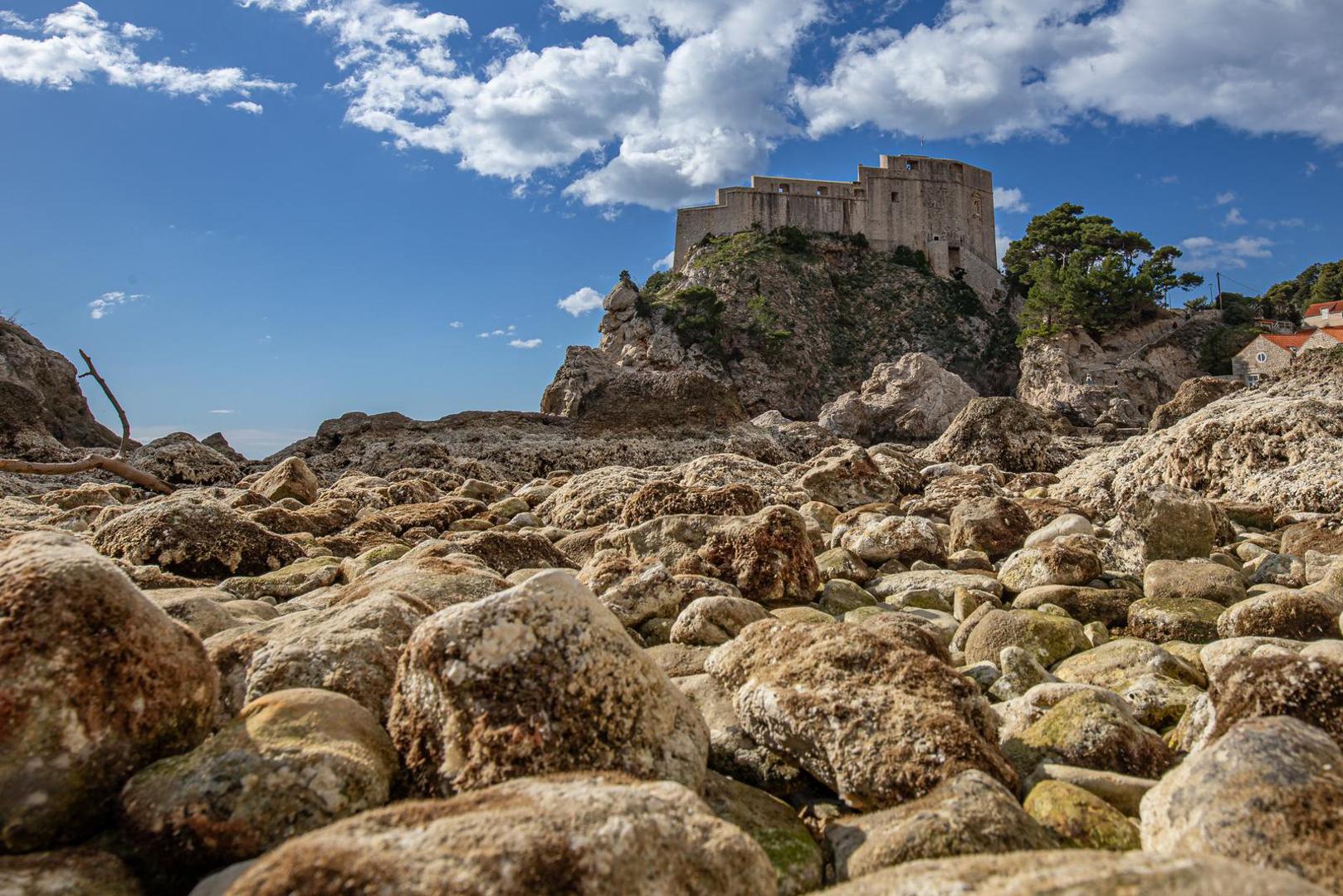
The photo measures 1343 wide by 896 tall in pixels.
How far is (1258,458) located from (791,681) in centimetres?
948

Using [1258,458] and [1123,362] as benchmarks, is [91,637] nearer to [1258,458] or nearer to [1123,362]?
[1258,458]

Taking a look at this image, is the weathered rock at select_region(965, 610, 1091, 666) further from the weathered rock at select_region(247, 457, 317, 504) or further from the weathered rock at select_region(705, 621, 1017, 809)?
the weathered rock at select_region(247, 457, 317, 504)

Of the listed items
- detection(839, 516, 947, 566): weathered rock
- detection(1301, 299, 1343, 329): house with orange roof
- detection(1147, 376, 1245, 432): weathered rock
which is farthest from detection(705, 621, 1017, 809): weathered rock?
detection(1301, 299, 1343, 329): house with orange roof

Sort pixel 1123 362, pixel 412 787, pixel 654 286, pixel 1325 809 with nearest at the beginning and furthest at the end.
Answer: pixel 1325 809 → pixel 412 787 → pixel 1123 362 → pixel 654 286

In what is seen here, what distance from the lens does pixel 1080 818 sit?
8.71 ft

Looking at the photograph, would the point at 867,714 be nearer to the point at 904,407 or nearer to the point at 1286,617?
the point at 1286,617

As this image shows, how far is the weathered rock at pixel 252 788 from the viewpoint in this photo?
2.25m

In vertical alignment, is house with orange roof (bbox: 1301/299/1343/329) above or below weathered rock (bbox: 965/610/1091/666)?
above

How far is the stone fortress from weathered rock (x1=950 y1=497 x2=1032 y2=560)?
5491 centimetres

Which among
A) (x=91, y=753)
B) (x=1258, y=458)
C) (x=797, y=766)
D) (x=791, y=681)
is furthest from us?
(x=1258, y=458)

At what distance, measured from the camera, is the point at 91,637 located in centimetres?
253

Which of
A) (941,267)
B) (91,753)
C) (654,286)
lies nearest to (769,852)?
(91,753)

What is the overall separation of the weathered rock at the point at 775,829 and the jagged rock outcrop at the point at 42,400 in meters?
21.4

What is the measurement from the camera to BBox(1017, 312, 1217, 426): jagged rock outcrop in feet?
131
